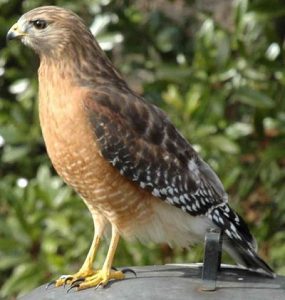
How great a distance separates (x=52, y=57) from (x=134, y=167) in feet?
1.59

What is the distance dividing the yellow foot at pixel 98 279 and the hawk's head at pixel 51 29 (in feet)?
2.74

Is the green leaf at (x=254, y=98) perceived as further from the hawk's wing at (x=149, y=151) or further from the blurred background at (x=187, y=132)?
the hawk's wing at (x=149, y=151)

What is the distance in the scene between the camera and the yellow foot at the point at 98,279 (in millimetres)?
3750

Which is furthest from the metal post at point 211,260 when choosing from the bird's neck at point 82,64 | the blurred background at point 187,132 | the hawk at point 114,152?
the blurred background at point 187,132

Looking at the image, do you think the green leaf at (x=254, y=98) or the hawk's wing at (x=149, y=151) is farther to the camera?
the green leaf at (x=254, y=98)

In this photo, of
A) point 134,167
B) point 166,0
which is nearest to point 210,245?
point 134,167

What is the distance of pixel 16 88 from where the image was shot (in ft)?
20.9

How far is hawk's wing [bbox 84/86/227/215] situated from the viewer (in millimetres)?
4051

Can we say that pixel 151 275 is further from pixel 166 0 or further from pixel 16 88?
pixel 166 0

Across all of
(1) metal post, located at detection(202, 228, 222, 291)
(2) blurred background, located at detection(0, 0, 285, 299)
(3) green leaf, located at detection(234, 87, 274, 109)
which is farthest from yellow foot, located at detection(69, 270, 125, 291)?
(3) green leaf, located at detection(234, 87, 274, 109)

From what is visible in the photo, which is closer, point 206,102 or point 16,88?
point 206,102

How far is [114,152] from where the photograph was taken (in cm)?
406

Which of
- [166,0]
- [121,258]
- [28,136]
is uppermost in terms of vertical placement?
[166,0]

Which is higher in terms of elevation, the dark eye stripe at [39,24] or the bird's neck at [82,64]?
the dark eye stripe at [39,24]
